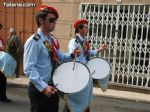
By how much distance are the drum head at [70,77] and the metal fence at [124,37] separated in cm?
630

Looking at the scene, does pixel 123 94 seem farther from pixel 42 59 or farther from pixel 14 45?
pixel 42 59

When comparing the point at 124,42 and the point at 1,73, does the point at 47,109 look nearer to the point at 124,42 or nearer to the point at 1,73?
the point at 1,73

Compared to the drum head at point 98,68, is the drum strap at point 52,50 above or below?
above

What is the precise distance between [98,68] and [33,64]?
6.75 ft

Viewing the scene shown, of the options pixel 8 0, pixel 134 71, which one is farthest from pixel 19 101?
pixel 8 0

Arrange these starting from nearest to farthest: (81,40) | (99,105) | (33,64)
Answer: (33,64) → (81,40) → (99,105)

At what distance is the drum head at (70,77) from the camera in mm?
4191

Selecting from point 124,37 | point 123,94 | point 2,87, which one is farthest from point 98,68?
point 124,37

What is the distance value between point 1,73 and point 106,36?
3421 millimetres

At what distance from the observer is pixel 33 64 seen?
3955mm

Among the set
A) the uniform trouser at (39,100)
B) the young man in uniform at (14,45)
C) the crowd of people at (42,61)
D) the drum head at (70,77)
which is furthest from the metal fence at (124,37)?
the uniform trouser at (39,100)

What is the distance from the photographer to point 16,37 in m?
11.5

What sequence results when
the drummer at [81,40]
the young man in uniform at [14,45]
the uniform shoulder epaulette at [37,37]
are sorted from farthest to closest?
the young man in uniform at [14,45]
the drummer at [81,40]
the uniform shoulder epaulette at [37,37]

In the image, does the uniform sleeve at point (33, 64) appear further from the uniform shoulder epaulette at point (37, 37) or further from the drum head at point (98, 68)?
the drum head at point (98, 68)
